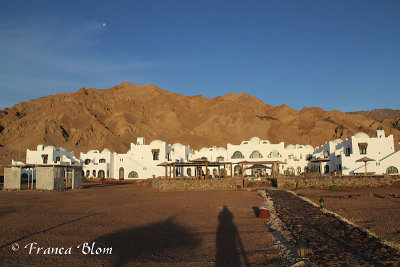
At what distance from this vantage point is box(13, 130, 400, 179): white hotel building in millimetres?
36562

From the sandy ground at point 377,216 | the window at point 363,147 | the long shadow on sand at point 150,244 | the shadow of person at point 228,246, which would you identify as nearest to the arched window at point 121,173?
the window at point 363,147

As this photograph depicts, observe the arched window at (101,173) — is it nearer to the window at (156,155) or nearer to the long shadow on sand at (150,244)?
the window at (156,155)

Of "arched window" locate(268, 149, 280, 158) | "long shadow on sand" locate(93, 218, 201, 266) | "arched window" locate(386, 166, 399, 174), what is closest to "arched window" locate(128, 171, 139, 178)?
"arched window" locate(268, 149, 280, 158)

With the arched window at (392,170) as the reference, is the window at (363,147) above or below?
above

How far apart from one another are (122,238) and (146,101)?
339 ft

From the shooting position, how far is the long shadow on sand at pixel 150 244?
25.0 ft

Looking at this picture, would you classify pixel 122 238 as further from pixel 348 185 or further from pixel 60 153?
pixel 60 153

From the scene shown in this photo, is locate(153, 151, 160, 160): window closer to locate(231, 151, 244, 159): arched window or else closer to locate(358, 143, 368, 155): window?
locate(231, 151, 244, 159): arched window

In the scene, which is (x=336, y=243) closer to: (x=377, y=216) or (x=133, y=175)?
(x=377, y=216)

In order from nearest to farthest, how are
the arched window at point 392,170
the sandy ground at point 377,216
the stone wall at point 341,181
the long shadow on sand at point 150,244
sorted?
the long shadow on sand at point 150,244 < the sandy ground at point 377,216 < the stone wall at point 341,181 < the arched window at point 392,170

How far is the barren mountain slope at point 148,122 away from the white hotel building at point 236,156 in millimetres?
34654

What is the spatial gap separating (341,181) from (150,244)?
23.8m

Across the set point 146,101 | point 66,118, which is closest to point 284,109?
point 146,101

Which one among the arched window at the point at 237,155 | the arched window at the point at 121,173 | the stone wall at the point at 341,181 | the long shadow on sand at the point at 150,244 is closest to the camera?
the long shadow on sand at the point at 150,244
